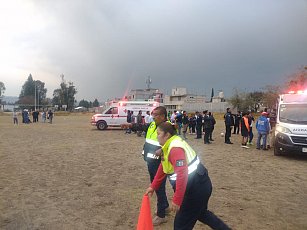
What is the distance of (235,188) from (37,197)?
426 cm

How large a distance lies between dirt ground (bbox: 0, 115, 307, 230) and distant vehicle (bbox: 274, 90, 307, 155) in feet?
1.70

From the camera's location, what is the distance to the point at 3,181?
8.17 meters

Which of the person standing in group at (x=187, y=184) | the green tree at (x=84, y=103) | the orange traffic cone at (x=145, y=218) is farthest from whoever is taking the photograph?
the green tree at (x=84, y=103)

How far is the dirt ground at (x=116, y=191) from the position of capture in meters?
5.51

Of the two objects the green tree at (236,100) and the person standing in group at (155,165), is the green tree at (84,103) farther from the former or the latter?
the person standing in group at (155,165)

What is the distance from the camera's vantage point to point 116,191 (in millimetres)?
7297

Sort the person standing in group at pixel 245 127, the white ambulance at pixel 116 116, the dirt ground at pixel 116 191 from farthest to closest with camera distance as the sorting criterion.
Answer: the white ambulance at pixel 116 116 → the person standing in group at pixel 245 127 → the dirt ground at pixel 116 191

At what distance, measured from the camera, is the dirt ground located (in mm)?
5508

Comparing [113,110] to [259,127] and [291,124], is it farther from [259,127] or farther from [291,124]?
[291,124]

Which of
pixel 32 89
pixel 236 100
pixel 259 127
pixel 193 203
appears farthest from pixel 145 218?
pixel 32 89

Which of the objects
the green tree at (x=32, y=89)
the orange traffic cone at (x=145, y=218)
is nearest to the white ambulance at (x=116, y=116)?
the orange traffic cone at (x=145, y=218)

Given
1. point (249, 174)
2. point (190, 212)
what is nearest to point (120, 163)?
point (249, 174)

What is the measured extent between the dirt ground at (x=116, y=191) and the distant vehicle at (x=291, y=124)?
20.4 inches

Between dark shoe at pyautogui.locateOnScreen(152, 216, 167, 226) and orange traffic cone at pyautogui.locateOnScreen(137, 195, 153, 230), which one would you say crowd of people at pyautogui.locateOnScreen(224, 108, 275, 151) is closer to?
dark shoe at pyautogui.locateOnScreen(152, 216, 167, 226)
